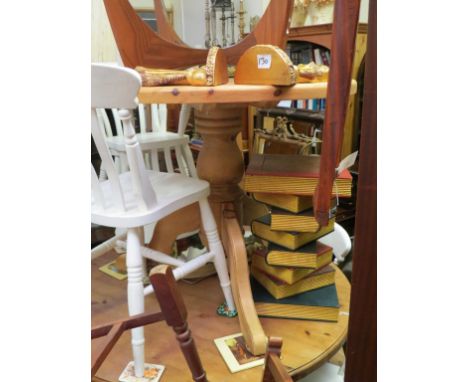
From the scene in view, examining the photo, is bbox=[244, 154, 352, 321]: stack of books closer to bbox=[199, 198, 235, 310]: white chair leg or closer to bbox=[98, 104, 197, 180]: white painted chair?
bbox=[199, 198, 235, 310]: white chair leg

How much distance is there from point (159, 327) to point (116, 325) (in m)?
0.52

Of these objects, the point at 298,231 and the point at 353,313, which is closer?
the point at 353,313

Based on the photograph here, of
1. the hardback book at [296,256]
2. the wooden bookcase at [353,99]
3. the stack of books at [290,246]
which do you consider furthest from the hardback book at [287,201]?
the wooden bookcase at [353,99]

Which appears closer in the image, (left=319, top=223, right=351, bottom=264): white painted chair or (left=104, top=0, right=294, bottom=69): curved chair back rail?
(left=104, top=0, right=294, bottom=69): curved chair back rail

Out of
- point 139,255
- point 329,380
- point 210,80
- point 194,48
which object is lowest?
point 329,380

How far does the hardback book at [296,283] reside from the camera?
1.09 metres

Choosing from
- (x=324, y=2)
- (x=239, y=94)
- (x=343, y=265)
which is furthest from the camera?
(x=324, y=2)

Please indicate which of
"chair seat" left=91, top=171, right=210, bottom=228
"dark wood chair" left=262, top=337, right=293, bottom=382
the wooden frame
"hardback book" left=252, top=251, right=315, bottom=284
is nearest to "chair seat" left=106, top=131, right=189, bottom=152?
"chair seat" left=91, top=171, right=210, bottom=228

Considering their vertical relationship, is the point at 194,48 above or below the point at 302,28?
below

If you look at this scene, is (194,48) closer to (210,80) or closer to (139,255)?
(210,80)

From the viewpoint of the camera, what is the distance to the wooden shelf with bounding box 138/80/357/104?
76 cm
